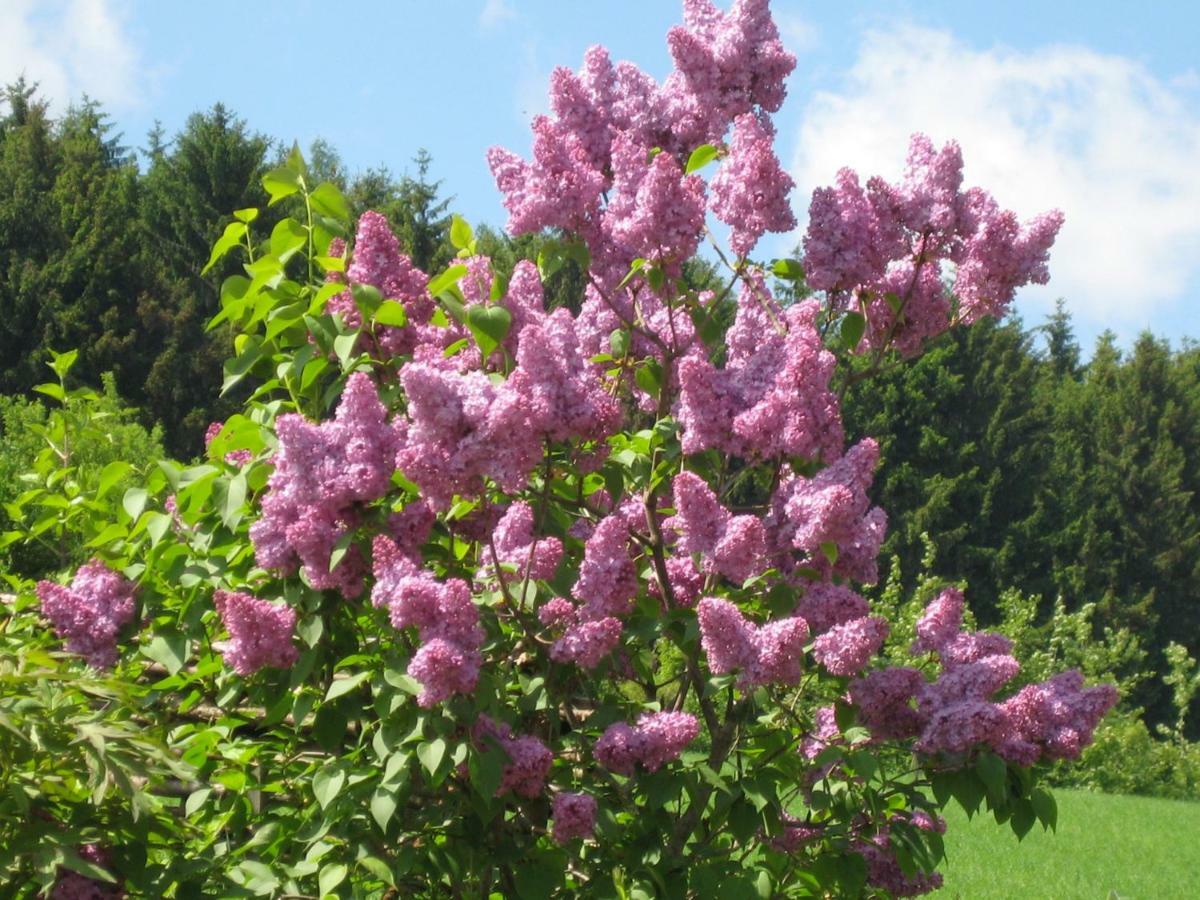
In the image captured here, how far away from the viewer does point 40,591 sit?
298 centimetres

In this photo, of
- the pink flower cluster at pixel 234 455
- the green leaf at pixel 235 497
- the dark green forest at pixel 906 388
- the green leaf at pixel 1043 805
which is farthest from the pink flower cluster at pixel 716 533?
the dark green forest at pixel 906 388

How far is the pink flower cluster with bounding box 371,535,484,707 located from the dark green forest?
24560 millimetres

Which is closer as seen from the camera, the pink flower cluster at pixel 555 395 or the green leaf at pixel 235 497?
the pink flower cluster at pixel 555 395

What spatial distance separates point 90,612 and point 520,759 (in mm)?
948

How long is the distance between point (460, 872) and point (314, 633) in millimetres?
569

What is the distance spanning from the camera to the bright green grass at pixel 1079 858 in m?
8.60

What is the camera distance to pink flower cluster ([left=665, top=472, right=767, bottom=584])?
2.75m

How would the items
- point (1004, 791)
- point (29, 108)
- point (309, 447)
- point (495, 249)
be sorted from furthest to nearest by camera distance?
point (29, 108) → point (495, 249) → point (1004, 791) → point (309, 447)

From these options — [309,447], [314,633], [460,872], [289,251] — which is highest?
[289,251]

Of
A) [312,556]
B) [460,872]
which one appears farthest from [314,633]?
[460,872]

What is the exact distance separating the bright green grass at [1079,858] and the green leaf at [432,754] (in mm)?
4931

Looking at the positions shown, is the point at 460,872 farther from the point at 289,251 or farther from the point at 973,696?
the point at 289,251

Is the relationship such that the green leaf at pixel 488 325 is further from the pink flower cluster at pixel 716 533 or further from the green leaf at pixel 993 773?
the green leaf at pixel 993 773

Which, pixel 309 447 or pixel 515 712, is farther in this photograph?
pixel 515 712
